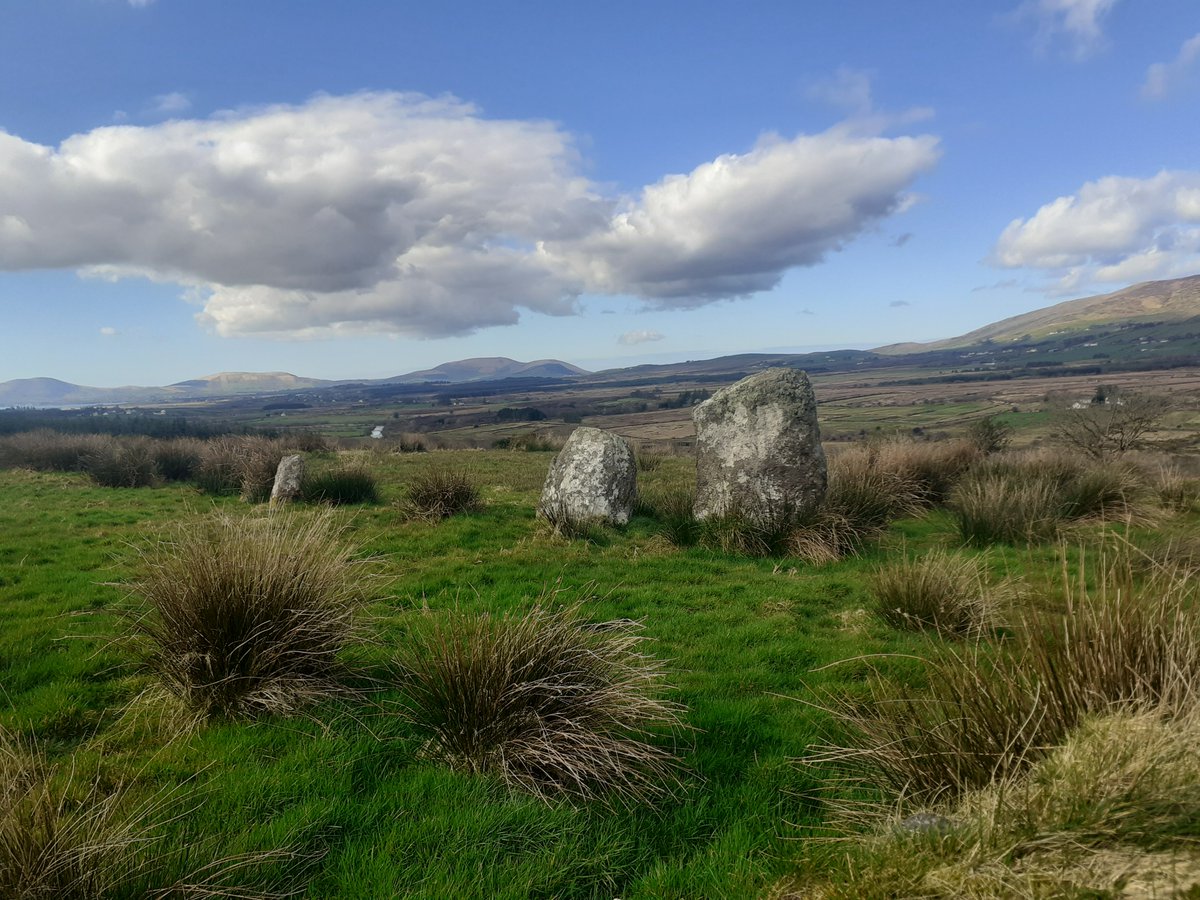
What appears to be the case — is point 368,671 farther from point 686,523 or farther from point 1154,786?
point 686,523

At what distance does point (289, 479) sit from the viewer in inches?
561

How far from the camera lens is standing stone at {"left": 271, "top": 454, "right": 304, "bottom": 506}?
14.0m

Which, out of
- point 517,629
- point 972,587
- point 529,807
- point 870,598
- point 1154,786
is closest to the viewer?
point 1154,786

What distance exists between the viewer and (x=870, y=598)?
24.1ft

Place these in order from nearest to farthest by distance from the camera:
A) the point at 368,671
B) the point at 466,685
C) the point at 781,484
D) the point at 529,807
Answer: the point at 529,807, the point at 466,685, the point at 368,671, the point at 781,484

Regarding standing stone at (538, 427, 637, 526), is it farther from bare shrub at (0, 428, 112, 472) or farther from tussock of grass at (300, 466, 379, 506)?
bare shrub at (0, 428, 112, 472)

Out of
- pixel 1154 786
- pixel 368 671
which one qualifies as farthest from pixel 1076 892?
pixel 368 671

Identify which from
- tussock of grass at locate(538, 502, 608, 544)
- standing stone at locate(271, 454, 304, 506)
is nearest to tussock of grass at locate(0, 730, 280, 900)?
tussock of grass at locate(538, 502, 608, 544)

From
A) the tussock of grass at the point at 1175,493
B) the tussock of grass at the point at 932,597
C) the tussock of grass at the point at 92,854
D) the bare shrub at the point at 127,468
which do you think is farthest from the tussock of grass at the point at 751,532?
the bare shrub at the point at 127,468

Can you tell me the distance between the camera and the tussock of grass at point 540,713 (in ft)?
11.9

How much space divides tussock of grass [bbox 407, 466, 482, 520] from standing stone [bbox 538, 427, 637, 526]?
1.44m

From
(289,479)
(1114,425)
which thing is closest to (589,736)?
(289,479)

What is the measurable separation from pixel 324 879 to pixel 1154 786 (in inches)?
124

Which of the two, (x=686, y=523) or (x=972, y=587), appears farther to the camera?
(x=686, y=523)
